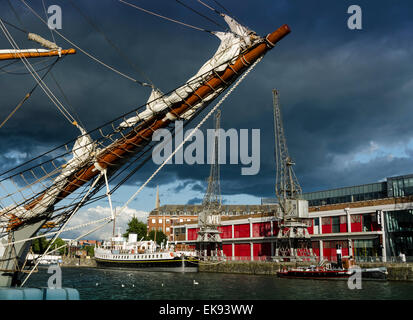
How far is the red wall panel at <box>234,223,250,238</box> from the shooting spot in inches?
2739

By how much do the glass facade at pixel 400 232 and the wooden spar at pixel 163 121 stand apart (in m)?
45.4

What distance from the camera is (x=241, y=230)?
71000mm

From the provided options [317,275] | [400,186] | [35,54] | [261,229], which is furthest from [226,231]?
[35,54]

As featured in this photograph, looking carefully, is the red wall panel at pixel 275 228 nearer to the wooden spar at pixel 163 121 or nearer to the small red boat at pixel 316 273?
the small red boat at pixel 316 273

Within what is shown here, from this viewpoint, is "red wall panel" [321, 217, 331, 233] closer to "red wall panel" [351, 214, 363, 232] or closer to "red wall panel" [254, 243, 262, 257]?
"red wall panel" [351, 214, 363, 232]

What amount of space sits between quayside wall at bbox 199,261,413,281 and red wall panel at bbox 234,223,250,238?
936 centimetres

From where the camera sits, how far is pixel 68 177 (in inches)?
562

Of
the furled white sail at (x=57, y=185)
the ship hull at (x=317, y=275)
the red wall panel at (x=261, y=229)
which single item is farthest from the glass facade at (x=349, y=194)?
the furled white sail at (x=57, y=185)

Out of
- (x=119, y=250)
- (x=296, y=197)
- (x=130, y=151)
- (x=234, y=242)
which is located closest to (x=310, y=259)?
(x=296, y=197)

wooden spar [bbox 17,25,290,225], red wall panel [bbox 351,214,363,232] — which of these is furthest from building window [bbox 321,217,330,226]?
wooden spar [bbox 17,25,290,225]

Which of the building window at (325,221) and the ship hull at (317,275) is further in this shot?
the building window at (325,221)

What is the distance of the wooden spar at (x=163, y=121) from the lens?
1271 centimetres

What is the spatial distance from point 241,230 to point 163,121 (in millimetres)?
59682
